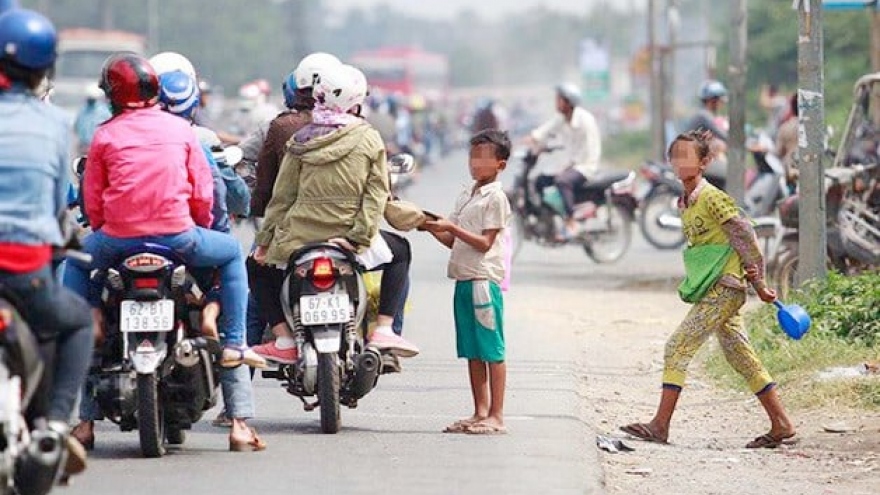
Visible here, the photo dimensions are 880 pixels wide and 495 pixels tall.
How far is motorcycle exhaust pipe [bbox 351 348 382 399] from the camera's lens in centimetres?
1021

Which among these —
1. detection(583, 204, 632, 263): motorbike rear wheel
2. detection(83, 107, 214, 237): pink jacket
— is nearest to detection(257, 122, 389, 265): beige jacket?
detection(83, 107, 214, 237): pink jacket

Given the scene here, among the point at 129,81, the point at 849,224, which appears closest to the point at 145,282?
the point at 129,81

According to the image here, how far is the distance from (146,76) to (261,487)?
5.88 ft

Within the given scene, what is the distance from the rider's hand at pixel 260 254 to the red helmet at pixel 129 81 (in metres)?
1.30

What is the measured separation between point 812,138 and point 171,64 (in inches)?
212

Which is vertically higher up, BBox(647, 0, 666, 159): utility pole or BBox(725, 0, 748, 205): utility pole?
BBox(725, 0, 748, 205): utility pole

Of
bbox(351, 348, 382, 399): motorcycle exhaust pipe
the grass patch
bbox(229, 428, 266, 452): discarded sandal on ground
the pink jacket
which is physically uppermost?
the pink jacket

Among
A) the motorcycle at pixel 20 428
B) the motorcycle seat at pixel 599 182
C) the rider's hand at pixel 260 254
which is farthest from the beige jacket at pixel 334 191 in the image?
the motorcycle seat at pixel 599 182

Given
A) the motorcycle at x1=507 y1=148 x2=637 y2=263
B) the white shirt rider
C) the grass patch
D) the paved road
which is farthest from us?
the motorcycle at x1=507 y1=148 x2=637 y2=263

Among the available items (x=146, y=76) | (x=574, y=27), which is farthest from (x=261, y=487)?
(x=574, y=27)

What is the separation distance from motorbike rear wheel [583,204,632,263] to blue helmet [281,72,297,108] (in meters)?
11.7

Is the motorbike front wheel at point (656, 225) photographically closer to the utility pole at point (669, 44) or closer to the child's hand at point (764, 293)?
the child's hand at point (764, 293)

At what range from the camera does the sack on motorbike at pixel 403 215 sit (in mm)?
10109

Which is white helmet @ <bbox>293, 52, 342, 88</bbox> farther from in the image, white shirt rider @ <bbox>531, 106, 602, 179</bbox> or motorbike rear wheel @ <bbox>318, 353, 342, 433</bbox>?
white shirt rider @ <bbox>531, 106, 602, 179</bbox>
